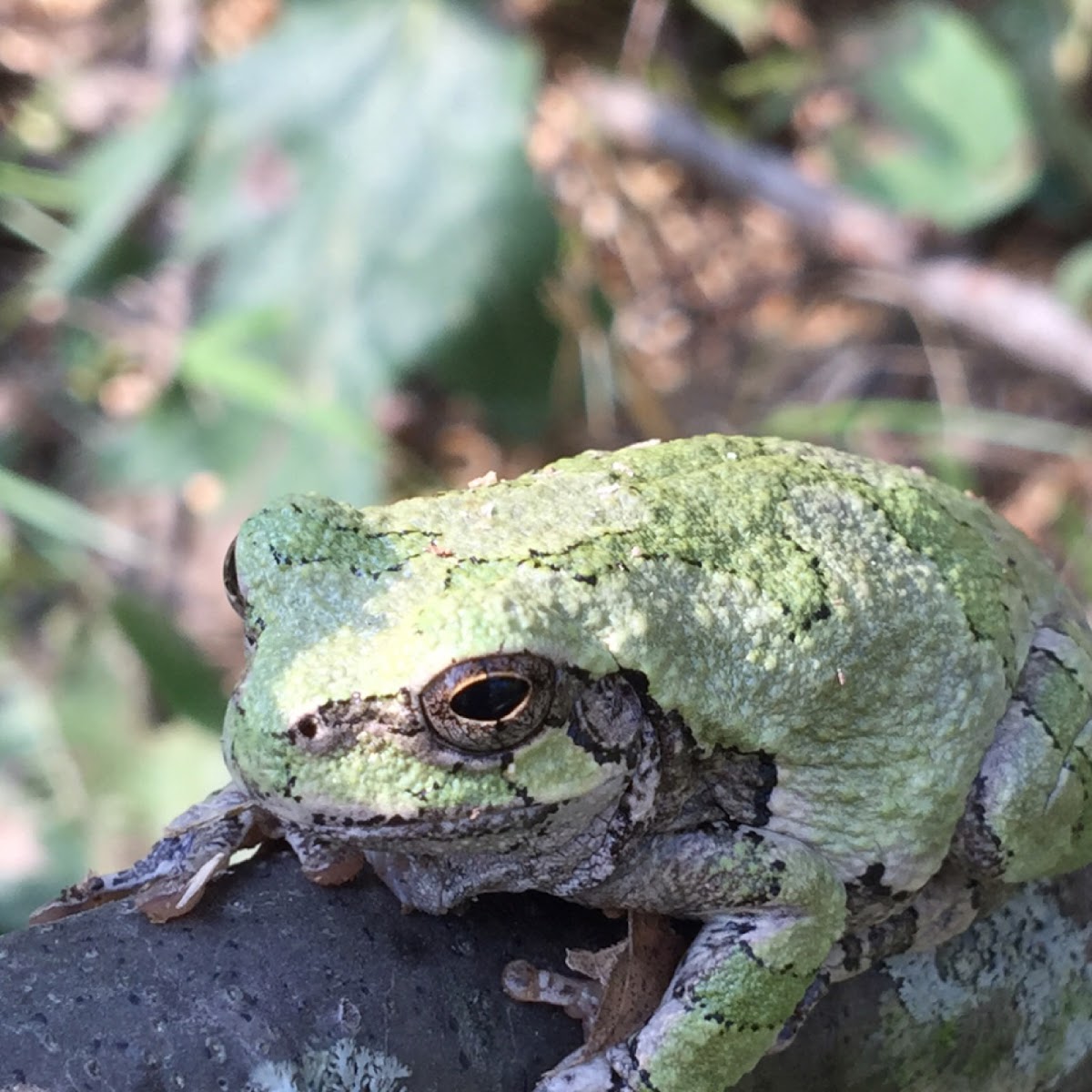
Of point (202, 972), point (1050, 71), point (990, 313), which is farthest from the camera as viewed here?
point (1050, 71)

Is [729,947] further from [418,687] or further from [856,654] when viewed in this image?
[418,687]

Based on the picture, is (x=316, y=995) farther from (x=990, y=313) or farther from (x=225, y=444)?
(x=990, y=313)

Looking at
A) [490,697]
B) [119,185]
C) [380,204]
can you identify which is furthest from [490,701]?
[119,185]

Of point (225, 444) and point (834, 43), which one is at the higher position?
point (834, 43)

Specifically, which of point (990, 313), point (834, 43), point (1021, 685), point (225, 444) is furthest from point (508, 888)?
point (834, 43)

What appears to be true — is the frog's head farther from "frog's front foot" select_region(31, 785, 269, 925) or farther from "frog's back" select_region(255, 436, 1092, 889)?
"frog's front foot" select_region(31, 785, 269, 925)

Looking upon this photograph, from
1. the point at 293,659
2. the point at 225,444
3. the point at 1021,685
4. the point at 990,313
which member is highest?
the point at 293,659

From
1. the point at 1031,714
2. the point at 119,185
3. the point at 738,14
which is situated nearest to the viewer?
the point at 1031,714

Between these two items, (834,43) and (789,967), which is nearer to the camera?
(789,967)
